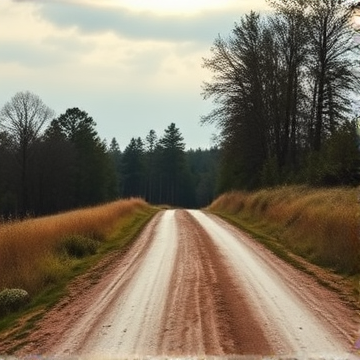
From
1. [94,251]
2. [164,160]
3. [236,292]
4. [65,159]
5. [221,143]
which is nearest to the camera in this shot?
[236,292]

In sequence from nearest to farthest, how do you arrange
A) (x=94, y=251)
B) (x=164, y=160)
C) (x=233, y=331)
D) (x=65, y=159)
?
(x=233, y=331)
(x=94, y=251)
(x=65, y=159)
(x=164, y=160)

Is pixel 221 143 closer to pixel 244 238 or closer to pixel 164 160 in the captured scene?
pixel 244 238

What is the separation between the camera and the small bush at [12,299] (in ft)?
30.7

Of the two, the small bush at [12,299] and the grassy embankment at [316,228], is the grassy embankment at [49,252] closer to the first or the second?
the small bush at [12,299]

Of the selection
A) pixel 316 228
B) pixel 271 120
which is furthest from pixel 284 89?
pixel 316 228

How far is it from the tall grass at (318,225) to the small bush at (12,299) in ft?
24.1

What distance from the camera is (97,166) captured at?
248ft

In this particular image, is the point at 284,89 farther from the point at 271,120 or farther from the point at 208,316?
the point at 208,316

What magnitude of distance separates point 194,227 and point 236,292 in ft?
42.0

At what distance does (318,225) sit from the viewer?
15164mm

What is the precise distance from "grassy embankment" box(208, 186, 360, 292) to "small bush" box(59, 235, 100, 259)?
5.89m

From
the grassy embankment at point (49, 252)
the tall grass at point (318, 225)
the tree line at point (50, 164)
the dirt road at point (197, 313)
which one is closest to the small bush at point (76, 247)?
the grassy embankment at point (49, 252)

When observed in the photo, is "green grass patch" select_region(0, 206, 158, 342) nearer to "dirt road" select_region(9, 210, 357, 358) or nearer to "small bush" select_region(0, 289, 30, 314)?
"small bush" select_region(0, 289, 30, 314)

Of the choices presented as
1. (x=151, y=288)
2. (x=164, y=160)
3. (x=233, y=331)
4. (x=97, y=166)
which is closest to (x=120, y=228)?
(x=151, y=288)
